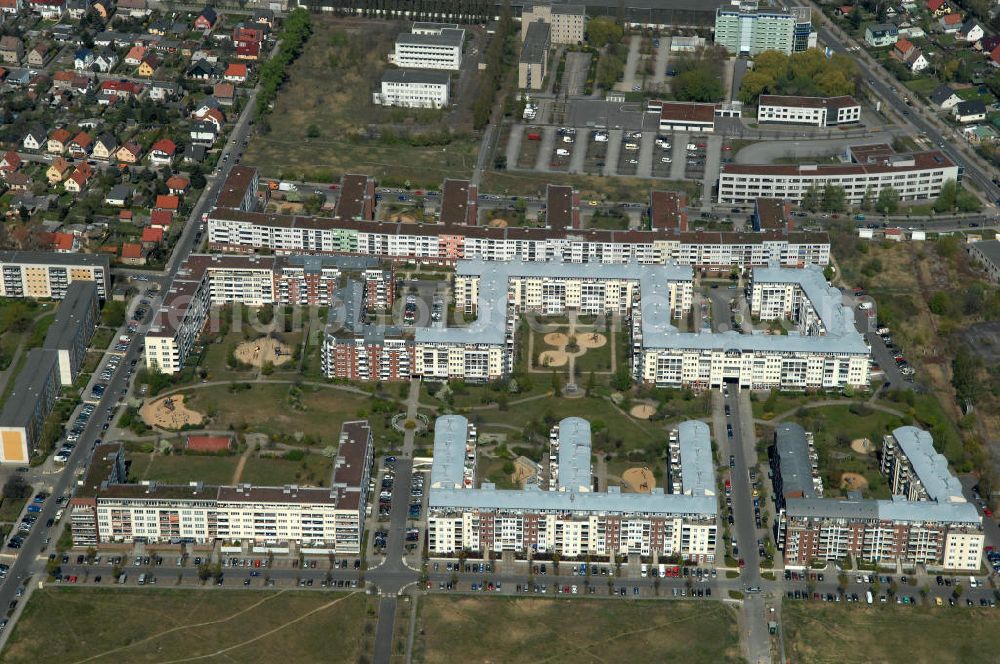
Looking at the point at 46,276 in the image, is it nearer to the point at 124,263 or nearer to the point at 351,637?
the point at 124,263

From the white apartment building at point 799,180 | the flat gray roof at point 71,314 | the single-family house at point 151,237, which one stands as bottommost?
the flat gray roof at point 71,314

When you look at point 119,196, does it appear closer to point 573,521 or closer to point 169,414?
point 169,414

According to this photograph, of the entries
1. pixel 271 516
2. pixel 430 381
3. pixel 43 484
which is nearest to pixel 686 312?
pixel 430 381

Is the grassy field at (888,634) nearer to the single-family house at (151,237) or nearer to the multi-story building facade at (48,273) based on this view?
the multi-story building facade at (48,273)

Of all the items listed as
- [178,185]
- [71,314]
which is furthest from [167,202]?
[71,314]

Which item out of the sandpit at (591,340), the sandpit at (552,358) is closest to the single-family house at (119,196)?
the sandpit at (552,358)

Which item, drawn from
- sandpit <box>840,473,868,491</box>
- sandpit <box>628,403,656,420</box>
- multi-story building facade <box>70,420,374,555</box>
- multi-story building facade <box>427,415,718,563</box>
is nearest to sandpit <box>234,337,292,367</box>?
multi-story building facade <box>70,420,374,555</box>

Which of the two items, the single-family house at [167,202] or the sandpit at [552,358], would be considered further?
the single-family house at [167,202]
